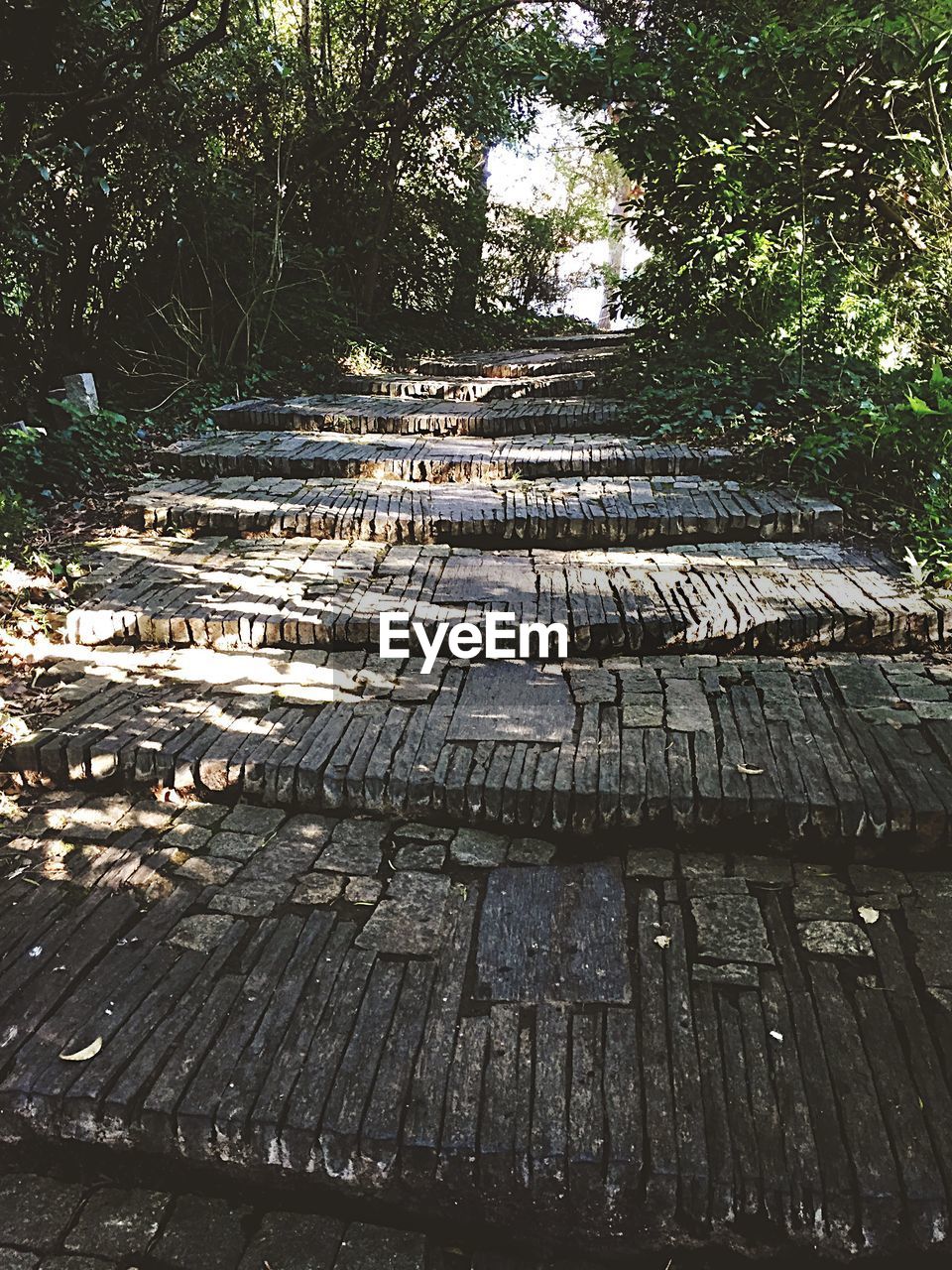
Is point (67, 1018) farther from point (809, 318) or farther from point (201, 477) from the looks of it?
point (809, 318)

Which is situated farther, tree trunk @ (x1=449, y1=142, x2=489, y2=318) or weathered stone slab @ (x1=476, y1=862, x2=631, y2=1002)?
tree trunk @ (x1=449, y1=142, x2=489, y2=318)

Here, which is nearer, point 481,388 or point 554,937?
point 554,937

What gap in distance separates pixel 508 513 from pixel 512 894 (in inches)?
88.9

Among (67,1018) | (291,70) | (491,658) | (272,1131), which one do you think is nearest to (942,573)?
(491,658)

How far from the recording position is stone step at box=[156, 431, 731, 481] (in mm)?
4719

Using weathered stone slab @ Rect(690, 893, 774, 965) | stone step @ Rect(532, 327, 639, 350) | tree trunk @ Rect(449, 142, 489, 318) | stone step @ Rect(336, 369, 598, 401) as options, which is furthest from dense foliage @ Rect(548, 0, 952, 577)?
tree trunk @ Rect(449, 142, 489, 318)

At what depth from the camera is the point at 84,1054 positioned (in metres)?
1.65

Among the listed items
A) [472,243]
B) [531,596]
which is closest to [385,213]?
[472,243]

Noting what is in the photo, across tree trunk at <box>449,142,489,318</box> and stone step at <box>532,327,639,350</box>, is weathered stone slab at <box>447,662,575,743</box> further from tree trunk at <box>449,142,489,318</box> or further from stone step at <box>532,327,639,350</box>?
tree trunk at <box>449,142,489,318</box>

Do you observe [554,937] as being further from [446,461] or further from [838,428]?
[838,428]

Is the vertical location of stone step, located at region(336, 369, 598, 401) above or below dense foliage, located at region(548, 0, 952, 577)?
below

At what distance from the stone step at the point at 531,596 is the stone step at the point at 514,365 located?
448 centimetres

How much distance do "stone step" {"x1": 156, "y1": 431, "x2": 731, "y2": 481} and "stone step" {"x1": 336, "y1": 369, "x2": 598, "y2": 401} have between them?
6.67 ft

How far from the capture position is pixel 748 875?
2.08 metres
